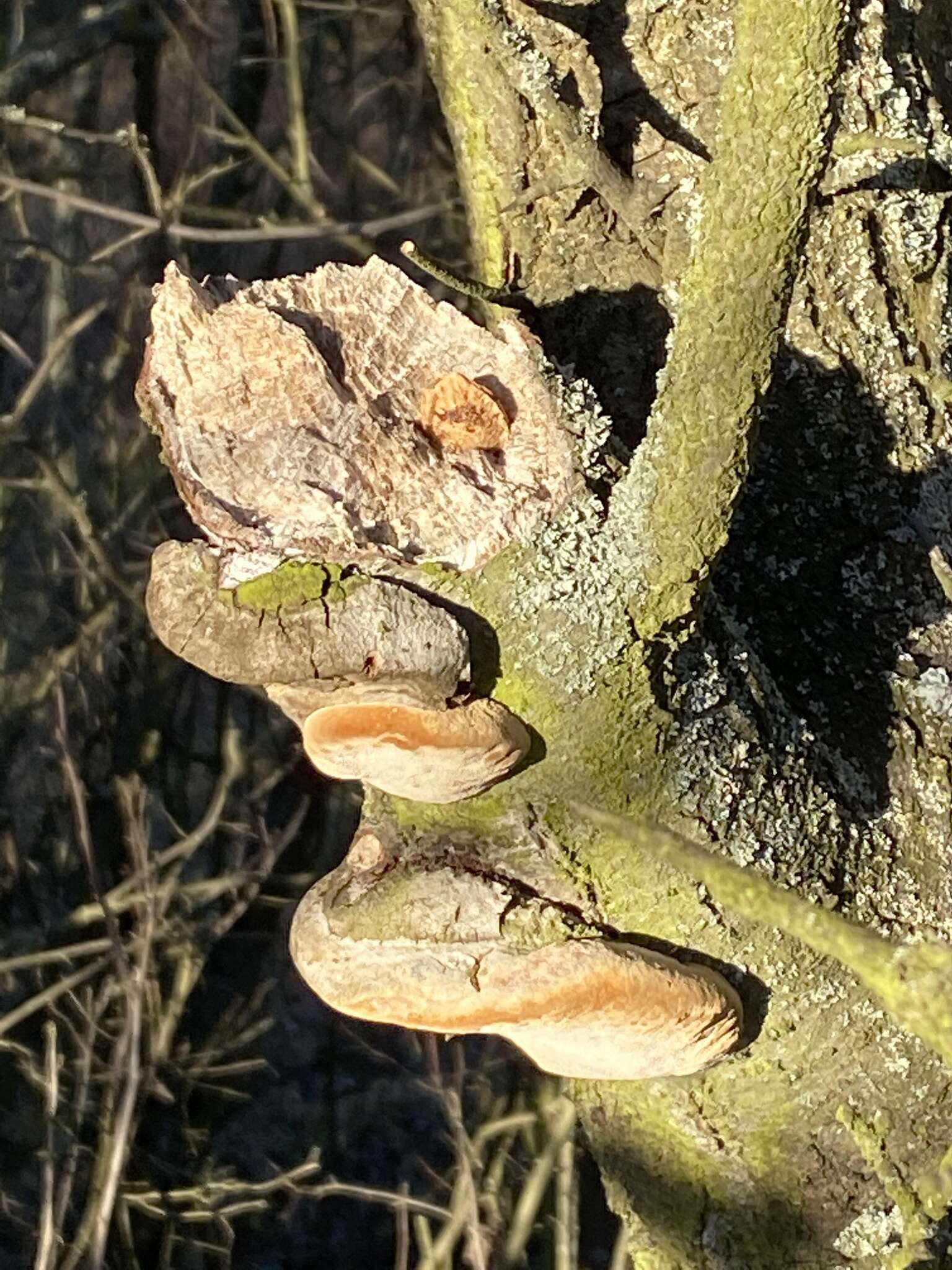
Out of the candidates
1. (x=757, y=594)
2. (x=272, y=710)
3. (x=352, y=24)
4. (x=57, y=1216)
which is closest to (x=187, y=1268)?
(x=57, y=1216)

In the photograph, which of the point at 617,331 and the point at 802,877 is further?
the point at 617,331

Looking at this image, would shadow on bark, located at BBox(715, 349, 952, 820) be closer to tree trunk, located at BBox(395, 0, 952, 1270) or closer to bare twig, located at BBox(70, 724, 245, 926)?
tree trunk, located at BBox(395, 0, 952, 1270)

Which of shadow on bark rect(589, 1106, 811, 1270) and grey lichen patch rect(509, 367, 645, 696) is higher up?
grey lichen patch rect(509, 367, 645, 696)

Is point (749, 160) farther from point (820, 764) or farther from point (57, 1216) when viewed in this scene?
point (57, 1216)

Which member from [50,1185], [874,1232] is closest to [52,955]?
[50,1185]

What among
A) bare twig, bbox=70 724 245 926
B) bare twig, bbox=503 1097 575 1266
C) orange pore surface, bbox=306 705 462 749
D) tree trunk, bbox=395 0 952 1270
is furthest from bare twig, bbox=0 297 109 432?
orange pore surface, bbox=306 705 462 749

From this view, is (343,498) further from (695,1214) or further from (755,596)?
(695,1214)
